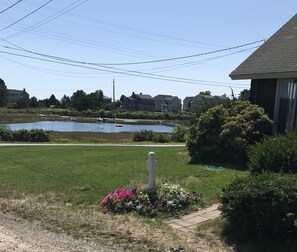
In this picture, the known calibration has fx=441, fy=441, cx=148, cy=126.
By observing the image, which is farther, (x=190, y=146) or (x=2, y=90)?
(x=2, y=90)

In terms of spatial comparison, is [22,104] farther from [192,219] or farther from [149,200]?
[192,219]

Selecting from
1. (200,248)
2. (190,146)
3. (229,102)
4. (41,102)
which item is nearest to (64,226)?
(200,248)

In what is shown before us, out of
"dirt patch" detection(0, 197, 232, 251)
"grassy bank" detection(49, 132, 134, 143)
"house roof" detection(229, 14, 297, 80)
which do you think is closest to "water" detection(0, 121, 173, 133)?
"grassy bank" detection(49, 132, 134, 143)

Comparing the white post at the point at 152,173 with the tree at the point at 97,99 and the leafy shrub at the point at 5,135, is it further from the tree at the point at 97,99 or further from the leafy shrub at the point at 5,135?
the tree at the point at 97,99

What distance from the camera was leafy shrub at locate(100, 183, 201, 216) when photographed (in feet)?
27.6

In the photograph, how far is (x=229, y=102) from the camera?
15930mm

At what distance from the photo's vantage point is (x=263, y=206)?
6.18m

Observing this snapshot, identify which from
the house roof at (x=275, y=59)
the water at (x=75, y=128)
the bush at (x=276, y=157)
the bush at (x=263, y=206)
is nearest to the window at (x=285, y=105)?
the house roof at (x=275, y=59)

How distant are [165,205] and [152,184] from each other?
2.10 ft

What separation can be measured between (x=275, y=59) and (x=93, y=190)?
27.1 feet

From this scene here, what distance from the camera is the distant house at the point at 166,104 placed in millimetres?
175825

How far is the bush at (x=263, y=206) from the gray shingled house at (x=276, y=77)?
24.0 feet

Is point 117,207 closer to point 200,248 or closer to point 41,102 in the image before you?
point 200,248

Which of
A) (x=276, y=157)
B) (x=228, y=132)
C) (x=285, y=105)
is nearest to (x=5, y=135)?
(x=228, y=132)
